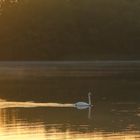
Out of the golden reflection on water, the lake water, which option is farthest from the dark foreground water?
the lake water

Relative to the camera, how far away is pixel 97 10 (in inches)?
3155

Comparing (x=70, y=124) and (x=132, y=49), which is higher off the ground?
(x=132, y=49)

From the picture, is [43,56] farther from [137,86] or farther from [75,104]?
[75,104]

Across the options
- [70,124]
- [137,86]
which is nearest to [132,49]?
[137,86]

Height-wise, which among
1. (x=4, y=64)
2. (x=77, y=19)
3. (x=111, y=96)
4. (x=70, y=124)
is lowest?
(x=70, y=124)

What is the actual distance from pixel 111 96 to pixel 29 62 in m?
38.9

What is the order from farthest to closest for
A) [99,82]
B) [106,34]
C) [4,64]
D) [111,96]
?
1. [106,34]
2. [4,64]
3. [99,82]
4. [111,96]

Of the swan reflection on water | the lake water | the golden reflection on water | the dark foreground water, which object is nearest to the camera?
the golden reflection on water

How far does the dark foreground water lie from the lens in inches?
836

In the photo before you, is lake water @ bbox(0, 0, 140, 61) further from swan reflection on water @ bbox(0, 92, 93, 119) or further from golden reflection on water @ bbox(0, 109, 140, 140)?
golden reflection on water @ bbox(0, 109, 140, 140)

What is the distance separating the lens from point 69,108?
28.8m

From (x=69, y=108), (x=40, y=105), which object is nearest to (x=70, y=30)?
(x=40, y=105)

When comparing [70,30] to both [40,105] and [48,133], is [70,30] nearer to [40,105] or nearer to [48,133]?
[40,105]

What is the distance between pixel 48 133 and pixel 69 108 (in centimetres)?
771
